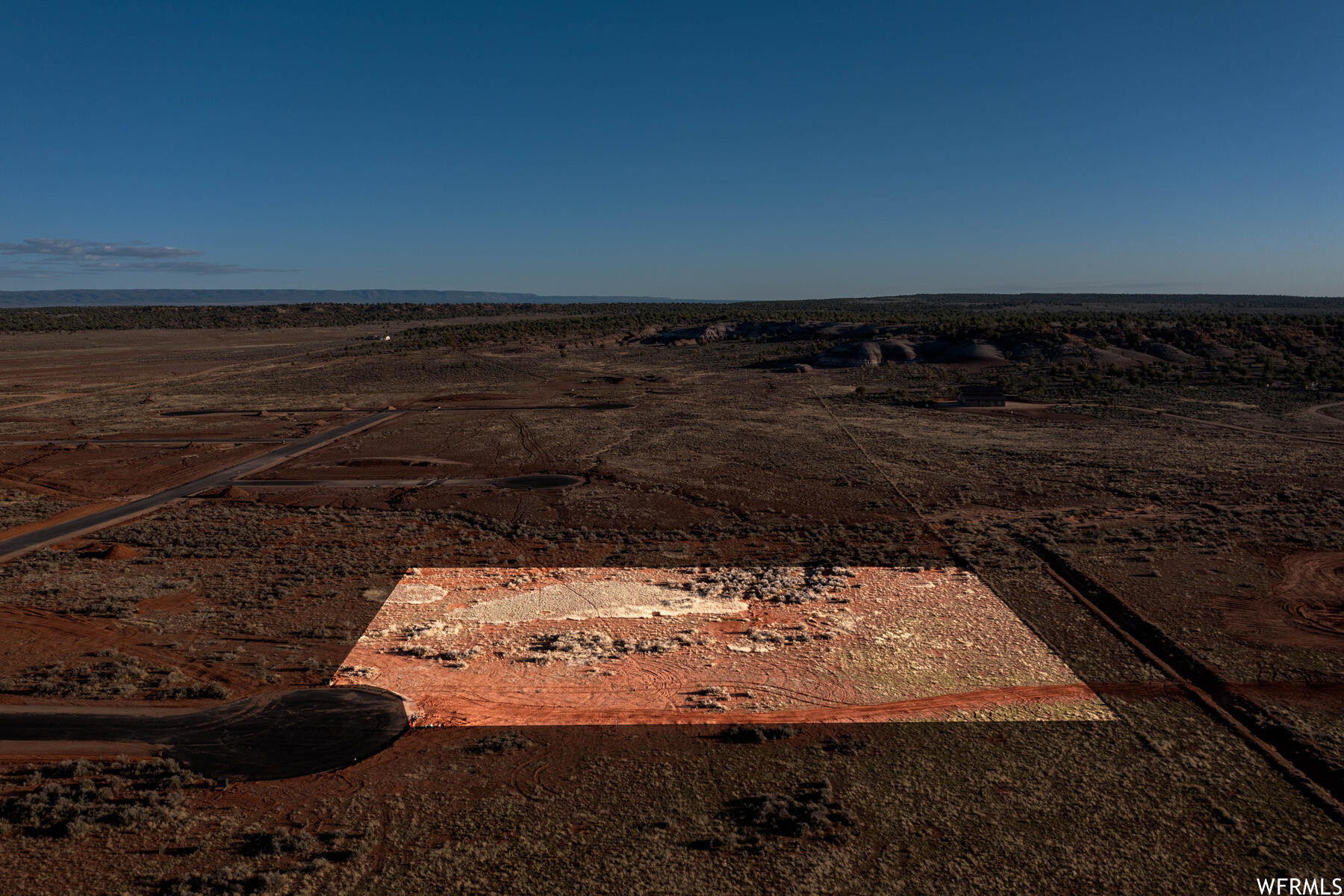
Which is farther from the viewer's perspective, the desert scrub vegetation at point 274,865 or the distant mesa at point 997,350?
the distant mesa at point 997,350

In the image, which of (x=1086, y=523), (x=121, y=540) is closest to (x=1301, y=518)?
(x=1086, y=523)

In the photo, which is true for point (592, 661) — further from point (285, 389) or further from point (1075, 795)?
point (285, 389)

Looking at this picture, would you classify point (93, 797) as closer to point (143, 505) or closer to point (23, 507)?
point (143, 505)

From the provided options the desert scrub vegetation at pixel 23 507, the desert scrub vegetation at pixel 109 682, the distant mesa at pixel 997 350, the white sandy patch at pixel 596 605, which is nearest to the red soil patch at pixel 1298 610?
the white sandy patch at pixel 596 605

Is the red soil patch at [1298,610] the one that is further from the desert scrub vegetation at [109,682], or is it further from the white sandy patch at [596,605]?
the desert scrub vegetation at [109,682]

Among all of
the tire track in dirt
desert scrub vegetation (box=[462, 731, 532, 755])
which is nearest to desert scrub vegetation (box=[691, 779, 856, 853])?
the tire track in dirt

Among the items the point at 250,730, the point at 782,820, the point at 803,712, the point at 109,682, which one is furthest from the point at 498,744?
the point at 109,682
